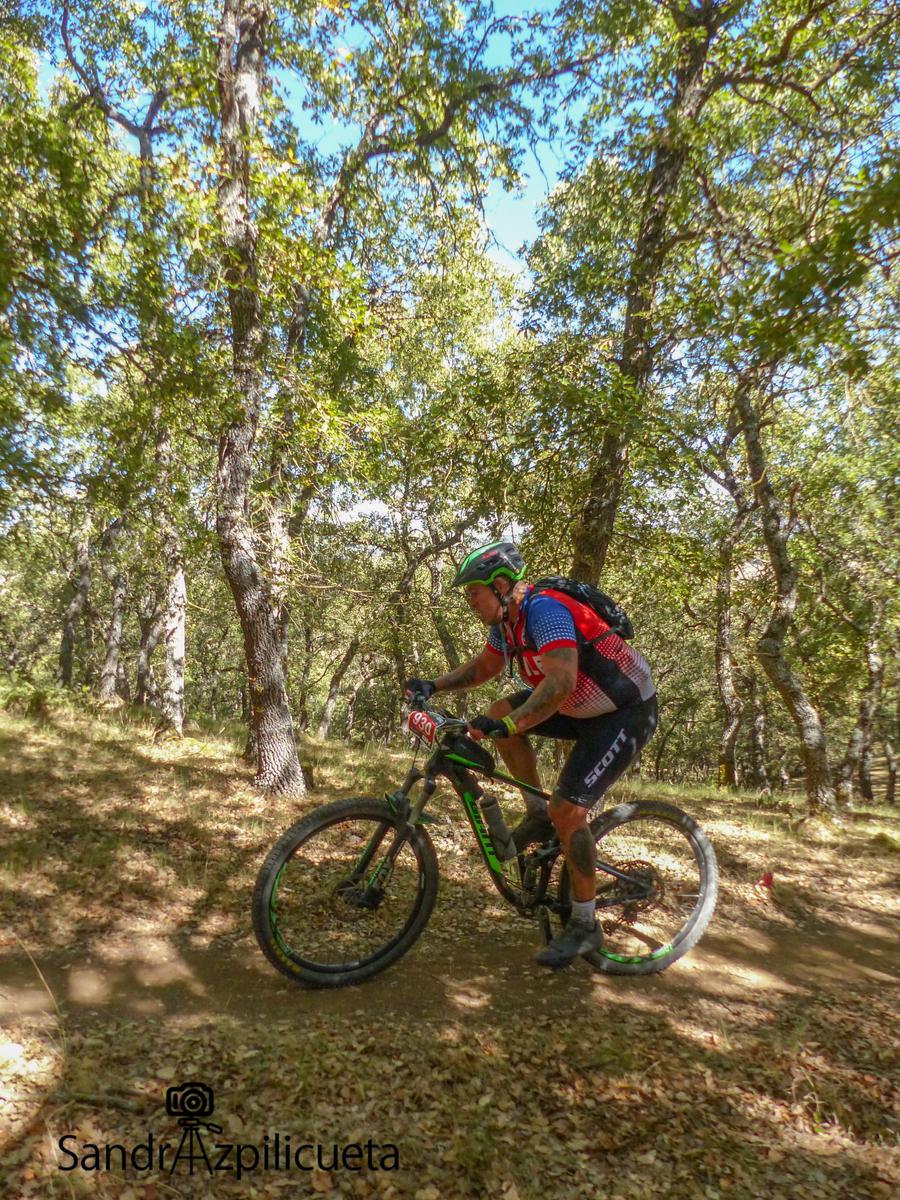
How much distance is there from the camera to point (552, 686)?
401 cm

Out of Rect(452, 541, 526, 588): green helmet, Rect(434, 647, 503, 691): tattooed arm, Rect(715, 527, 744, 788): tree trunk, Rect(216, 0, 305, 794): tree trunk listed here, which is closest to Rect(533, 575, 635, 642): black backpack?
Rect(452, 541, 526, 588): green helmet

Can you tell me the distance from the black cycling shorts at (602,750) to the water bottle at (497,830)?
0.45 metres

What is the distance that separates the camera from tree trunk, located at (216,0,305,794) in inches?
316

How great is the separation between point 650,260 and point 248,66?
5.94m

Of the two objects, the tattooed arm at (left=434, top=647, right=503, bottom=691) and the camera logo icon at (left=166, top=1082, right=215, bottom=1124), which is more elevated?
the tattooed arm at (left=434, top=647, right=503, bottom=691)

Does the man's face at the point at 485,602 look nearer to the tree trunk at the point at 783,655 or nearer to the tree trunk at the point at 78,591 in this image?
the tree trunk at the point at 783,655

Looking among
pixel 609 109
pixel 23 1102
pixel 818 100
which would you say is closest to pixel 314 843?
pixel 23 1102

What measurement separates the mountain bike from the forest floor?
259mm

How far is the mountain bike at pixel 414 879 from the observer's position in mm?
4051

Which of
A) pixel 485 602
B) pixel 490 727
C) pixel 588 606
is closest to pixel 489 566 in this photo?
pixel 485 602

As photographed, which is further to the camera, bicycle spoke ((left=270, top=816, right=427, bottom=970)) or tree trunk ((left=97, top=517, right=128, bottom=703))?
tree trunk ((left=97, top=517, right=128, bottom=703))

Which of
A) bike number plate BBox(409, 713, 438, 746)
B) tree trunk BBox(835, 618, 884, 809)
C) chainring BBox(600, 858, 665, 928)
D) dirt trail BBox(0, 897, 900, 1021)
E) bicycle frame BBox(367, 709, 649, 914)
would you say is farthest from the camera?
tree trunk BBox(835, 618, 884, 809)

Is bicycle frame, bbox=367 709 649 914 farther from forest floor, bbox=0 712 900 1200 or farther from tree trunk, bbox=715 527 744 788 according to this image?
tree trunk, bbox=715 527 744 788

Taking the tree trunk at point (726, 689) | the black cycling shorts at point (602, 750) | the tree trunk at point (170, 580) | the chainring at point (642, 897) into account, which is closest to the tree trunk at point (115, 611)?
the tree trunk at point (170, 580)
